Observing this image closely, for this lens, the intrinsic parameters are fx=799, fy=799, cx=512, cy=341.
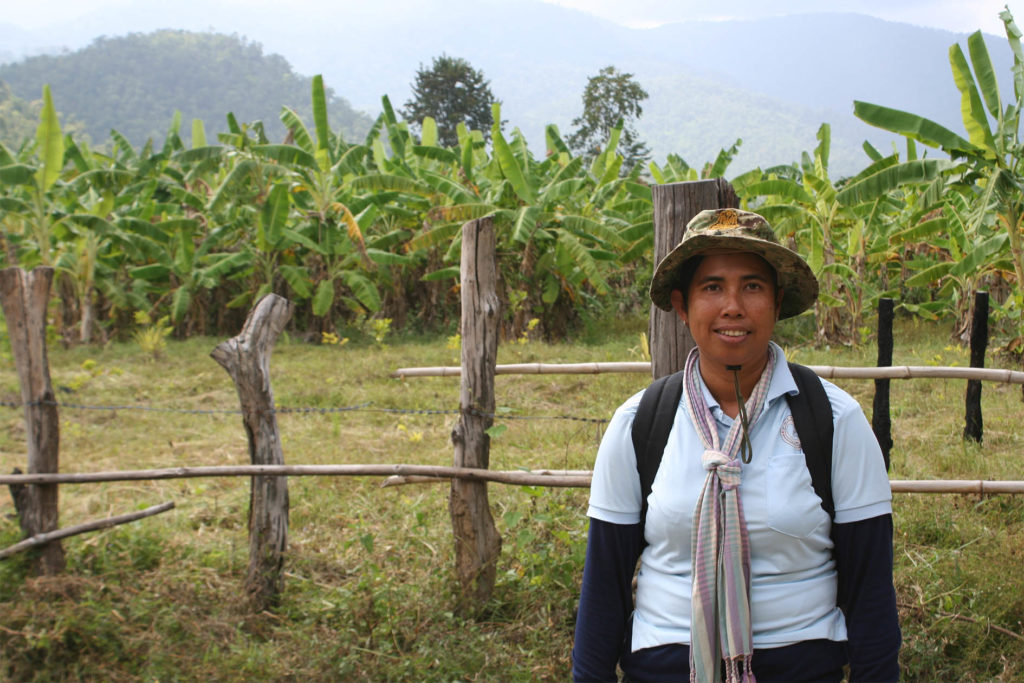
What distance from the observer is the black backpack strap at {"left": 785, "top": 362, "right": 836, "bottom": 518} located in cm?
147

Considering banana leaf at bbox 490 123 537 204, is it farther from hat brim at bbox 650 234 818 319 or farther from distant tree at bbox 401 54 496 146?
distant tree at bbox 401 54 496 146

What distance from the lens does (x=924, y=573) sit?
3.17 m

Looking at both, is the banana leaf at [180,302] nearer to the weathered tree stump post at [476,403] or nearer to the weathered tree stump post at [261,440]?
the weathered tree stump post at [261,440]

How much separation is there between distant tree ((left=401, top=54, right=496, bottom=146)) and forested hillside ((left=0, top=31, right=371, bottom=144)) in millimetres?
23227

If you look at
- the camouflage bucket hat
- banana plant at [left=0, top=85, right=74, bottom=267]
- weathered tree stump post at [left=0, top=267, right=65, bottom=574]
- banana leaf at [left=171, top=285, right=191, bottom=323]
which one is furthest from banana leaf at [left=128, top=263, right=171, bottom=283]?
the camouflage bucket hat

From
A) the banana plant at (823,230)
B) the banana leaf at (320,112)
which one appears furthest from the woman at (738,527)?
the banana leaf at (320,112)

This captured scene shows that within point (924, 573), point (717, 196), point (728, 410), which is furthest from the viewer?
point (924, 573)

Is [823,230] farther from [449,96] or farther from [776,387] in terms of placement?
[449,96]

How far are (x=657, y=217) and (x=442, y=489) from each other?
2.49m

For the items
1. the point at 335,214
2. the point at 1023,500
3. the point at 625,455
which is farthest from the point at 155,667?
the point at 335,214

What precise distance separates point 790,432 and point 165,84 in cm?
6933

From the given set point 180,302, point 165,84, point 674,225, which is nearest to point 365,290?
point 180,302

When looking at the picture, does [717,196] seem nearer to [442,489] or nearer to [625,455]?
[625,455]

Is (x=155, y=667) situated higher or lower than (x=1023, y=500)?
lower
